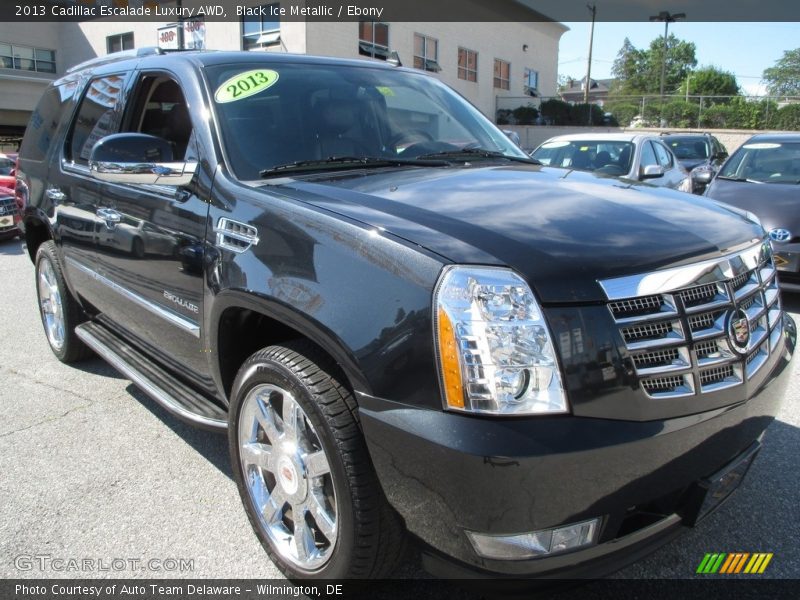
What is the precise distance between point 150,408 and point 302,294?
7.74ft

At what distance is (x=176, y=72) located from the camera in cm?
321

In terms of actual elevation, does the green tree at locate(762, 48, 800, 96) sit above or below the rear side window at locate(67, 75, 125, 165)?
above

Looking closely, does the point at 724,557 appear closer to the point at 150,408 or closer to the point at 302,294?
the point at 302,294

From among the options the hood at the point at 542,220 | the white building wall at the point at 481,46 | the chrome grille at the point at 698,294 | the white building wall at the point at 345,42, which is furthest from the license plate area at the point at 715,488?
the white building wall at the point at 481,46

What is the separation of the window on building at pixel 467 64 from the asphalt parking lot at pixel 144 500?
3240cm

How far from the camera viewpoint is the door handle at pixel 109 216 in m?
3.41

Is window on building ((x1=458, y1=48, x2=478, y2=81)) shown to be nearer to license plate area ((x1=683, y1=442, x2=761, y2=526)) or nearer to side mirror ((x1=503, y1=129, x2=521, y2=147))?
side mirror ((x1=503, y1=129, x2=521, y2=147))

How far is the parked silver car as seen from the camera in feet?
29.2

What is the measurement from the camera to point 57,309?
4.77 m

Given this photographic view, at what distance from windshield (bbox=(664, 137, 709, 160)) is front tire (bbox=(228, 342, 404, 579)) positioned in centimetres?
1640

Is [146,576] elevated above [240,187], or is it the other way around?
[240,187]

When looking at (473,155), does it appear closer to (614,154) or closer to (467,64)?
(614,154)

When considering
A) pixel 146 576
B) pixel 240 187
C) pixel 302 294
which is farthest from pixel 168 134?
pixel 146 576

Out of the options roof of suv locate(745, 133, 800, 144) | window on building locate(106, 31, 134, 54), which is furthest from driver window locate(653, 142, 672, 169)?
window on building locate(106, 31, 134, 54)
